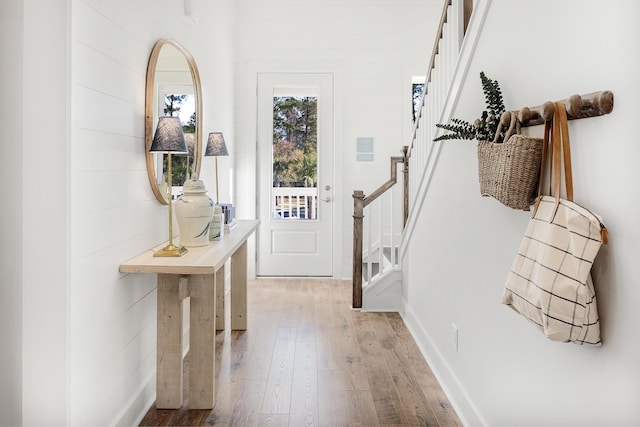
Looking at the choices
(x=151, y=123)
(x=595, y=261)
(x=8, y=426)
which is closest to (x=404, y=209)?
(x=151, y=123)

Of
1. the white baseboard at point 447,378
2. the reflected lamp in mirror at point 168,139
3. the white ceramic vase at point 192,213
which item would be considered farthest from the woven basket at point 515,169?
the white ceramic vase at point 192,213

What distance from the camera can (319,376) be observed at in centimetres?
269

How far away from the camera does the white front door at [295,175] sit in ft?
16.9

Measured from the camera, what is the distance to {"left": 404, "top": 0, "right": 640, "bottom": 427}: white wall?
1095 mm

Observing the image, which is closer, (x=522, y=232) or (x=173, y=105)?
(x=522, y=232)

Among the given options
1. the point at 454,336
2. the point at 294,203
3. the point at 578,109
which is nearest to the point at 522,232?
the point at 578,109

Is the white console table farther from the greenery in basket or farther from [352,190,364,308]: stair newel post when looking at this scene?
[352,190,364,308]: stair newel post

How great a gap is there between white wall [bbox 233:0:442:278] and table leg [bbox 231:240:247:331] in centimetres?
171

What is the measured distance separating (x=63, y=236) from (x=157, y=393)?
3.46 ft

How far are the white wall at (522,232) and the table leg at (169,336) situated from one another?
1.37m

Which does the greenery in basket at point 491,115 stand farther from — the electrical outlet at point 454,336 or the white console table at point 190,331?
the white console table at point 190,331

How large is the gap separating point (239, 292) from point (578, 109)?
106 inches

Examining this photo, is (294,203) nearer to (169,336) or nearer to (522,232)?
(169,336)

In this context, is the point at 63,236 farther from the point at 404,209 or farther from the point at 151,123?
the point at 404,209
